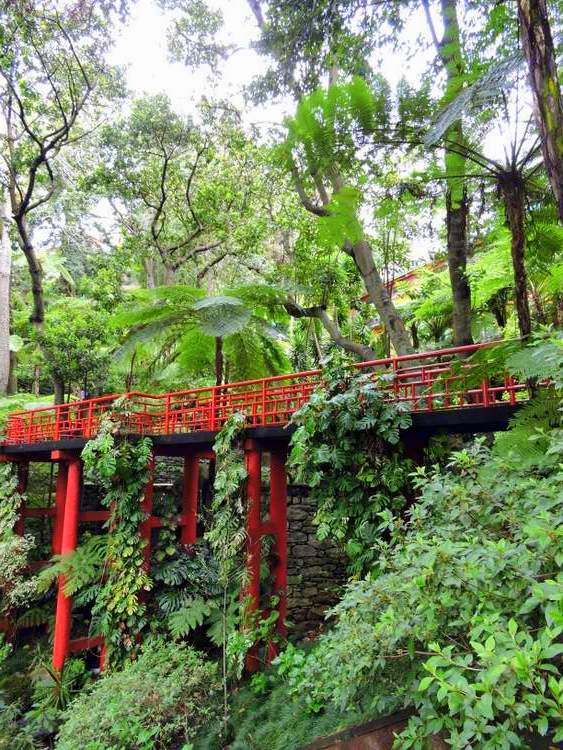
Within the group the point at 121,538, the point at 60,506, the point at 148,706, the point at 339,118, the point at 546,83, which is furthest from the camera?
the point at 60,506

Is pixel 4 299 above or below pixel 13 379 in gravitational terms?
above

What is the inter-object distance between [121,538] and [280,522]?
2.42m

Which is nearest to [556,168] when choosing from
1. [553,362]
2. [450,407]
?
[553,362]

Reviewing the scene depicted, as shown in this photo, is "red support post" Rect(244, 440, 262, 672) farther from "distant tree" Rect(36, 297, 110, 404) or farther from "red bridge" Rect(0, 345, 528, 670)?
"distant tree" Rect(36, 297, 110, 404)

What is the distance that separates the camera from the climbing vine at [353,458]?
15.2 feet

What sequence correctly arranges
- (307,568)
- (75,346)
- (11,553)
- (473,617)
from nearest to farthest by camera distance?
1. (473,617)
2. (11,553)
3. (307,568)
4. (75,346)

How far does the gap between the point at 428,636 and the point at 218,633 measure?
177 inches

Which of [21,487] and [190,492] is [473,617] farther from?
[21,487]

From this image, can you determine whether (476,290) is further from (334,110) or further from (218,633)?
(218,633)

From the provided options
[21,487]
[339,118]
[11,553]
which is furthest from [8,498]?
[339,118]

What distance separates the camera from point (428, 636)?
93.5 inches

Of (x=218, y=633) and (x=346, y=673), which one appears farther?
(x=218, y=633)

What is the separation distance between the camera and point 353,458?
4.87 m

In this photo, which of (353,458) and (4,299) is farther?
(4,299)
